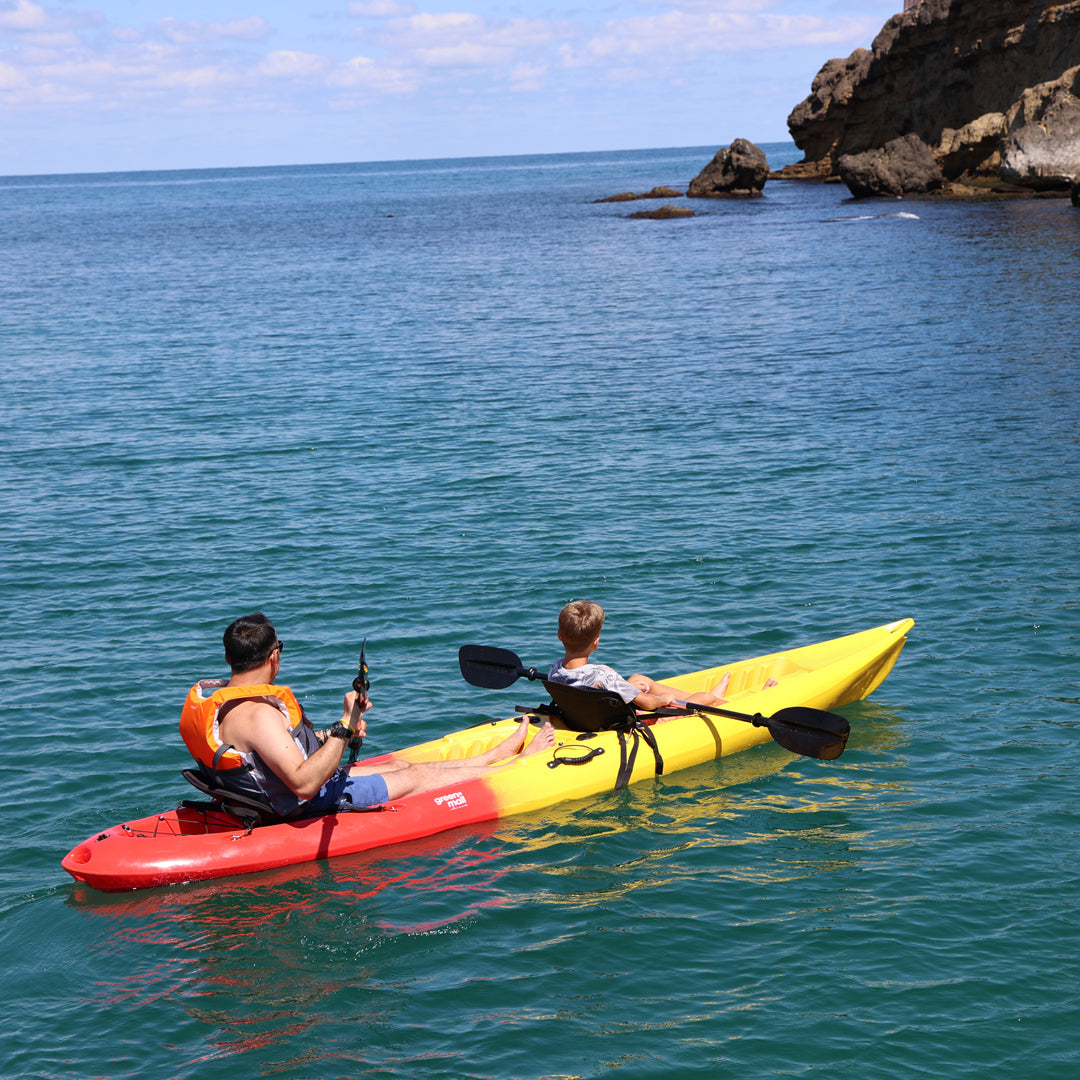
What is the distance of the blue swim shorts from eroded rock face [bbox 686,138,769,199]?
60.7m

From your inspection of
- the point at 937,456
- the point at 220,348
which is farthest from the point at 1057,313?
the point at 220,348

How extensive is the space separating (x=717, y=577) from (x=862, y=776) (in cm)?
357

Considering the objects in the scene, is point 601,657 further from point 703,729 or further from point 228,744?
point 228,744

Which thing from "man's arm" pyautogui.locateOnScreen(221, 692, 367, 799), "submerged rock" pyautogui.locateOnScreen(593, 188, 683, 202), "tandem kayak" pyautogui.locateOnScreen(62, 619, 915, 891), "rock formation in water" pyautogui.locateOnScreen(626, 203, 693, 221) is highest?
"submerged rock" pyautogui.locateOnScreen(593, 188, 683, 202)

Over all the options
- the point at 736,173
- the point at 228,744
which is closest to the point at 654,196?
the point at 736,173

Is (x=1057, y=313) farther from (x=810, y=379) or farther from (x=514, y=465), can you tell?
(x=514, y=465)

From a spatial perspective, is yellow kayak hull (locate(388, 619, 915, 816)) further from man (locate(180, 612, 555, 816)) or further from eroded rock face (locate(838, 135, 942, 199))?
eroded rock face (locate(838, 135, 942, 199))

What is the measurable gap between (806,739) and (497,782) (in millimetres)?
1964

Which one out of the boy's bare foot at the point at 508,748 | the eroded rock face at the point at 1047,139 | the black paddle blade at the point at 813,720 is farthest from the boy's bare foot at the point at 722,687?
the eroded rock face at the point at 1047,139

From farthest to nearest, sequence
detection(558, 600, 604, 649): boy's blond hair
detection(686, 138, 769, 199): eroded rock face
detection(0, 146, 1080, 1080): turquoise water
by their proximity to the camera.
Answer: detection(686, 138, 769, 199): eroded rock face < detection(558, 600, 604, 649): boy's blond hair < detection(0, 146, 1080, 1080): turquoise water

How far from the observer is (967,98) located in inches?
1978

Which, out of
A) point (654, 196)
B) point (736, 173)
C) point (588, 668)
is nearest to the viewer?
point (588, 668)

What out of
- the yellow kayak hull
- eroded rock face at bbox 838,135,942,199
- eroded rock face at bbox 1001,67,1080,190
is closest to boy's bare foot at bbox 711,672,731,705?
the yellow kayak hull

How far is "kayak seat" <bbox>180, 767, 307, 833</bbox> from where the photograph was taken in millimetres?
6043
